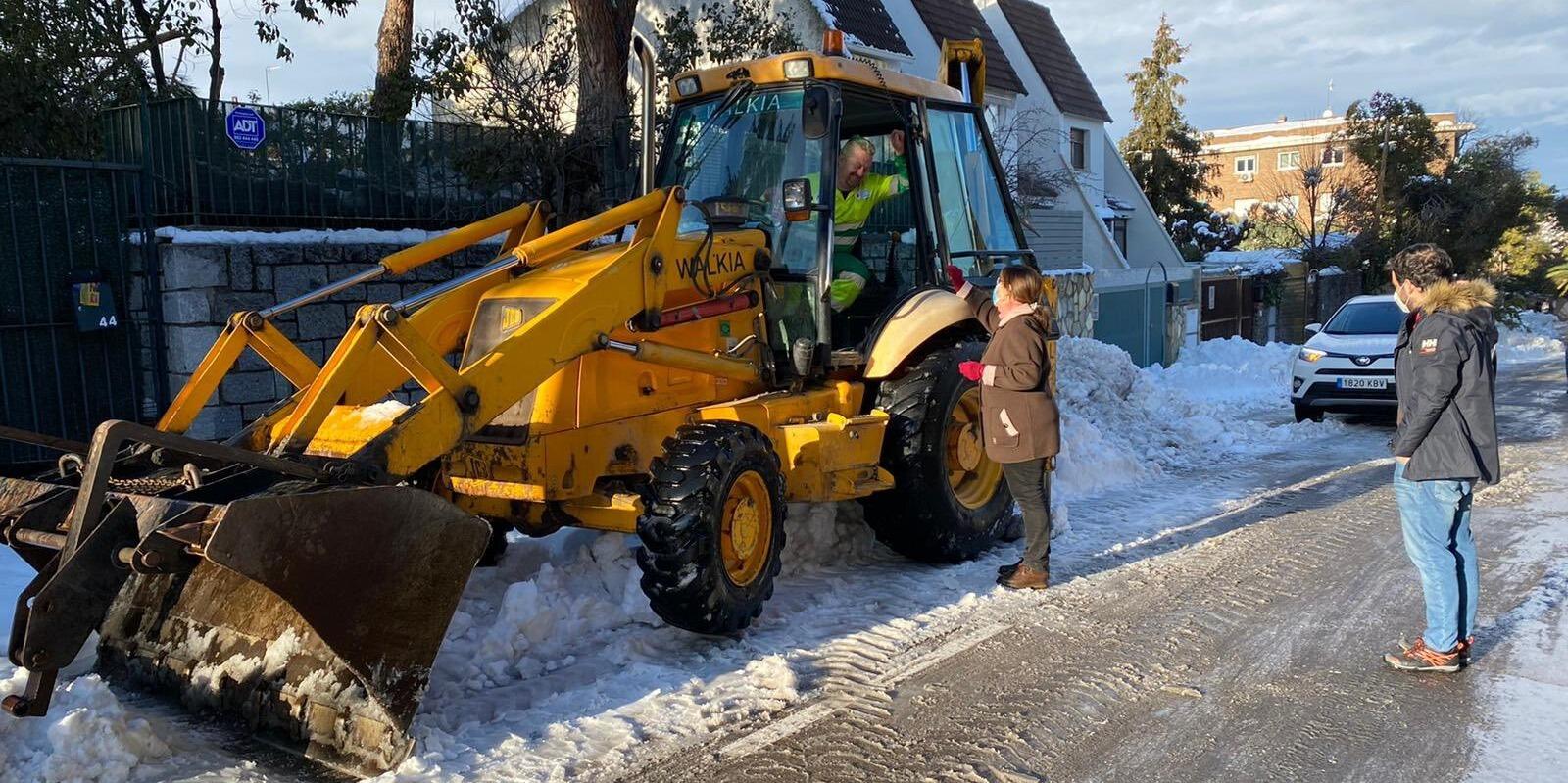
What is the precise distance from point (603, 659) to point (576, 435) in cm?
95

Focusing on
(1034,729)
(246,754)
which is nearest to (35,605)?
(246,754)

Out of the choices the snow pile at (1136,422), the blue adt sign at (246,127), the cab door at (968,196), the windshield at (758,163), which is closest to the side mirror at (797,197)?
the windshield at (758,163)

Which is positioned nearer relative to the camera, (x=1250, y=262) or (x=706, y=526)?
(x=706, y=526)

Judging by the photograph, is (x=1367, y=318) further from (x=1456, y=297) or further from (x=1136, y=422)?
(x=1456, y=297)

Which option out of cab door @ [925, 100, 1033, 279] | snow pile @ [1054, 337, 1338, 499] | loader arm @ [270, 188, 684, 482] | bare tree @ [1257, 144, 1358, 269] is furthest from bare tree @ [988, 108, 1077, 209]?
loader arm @ [270, 188, 684, 482]

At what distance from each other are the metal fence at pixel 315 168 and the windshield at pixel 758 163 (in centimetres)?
65

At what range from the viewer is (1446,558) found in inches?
184

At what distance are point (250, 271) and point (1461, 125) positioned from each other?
115ft

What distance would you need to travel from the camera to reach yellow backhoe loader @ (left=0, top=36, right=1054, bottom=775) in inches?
140

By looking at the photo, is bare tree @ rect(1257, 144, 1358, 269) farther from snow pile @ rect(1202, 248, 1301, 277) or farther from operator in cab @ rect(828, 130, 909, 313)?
operator in cab @ rect(828, 130, 909, 313)

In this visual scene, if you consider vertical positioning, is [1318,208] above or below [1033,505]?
above

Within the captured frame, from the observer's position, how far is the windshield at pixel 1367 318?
12750mm

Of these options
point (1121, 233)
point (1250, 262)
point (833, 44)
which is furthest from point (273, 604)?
point (1250, 262)

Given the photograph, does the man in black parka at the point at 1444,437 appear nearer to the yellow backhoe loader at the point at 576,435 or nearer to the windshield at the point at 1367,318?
the yellow backhoe loader at the point at 576,435
